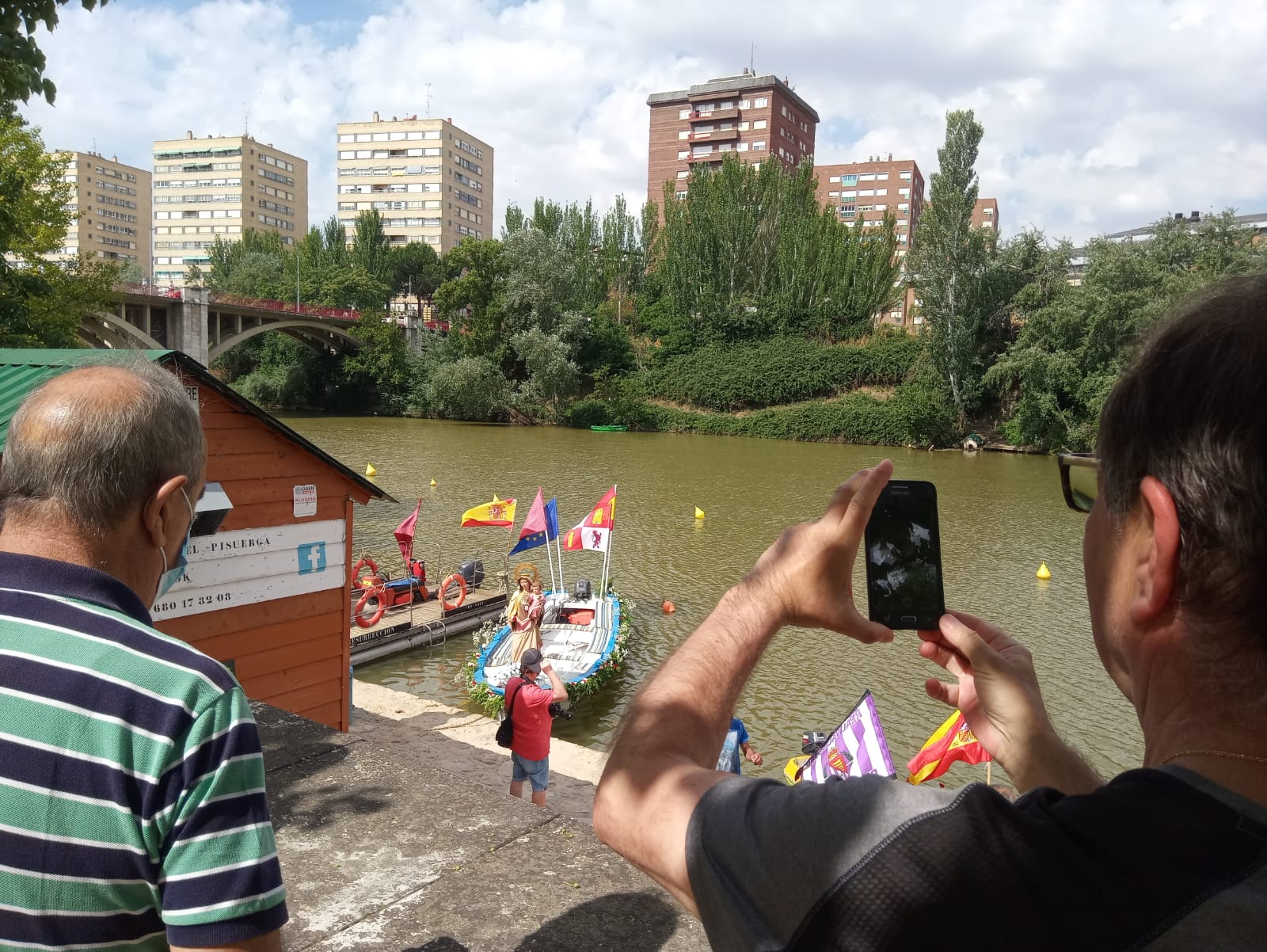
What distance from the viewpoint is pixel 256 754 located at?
1.19 m

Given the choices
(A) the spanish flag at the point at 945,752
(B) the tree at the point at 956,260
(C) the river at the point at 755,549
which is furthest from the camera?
(B) the tree at the point at 956,260

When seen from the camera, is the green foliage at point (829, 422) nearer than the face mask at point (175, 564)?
No

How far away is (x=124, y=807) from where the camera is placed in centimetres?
114

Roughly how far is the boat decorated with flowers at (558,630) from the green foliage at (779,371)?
3526 centimetres

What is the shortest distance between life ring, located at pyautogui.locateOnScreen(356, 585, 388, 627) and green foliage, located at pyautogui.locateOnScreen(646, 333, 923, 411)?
36.8 m

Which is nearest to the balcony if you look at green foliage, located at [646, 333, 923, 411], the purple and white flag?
green foliage, located at [646, 333, 923, 411]

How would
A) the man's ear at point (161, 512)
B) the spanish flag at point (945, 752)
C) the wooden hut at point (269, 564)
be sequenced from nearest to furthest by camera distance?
the man's ear at point (161, 512) < the spanish flag at point (945, 752) < the wooden hut at point (269, 564)

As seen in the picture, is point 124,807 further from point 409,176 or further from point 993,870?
point 409,176

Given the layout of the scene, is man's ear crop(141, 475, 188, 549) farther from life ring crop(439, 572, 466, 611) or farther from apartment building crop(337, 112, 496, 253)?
apartment building crop(337, 112, 496, 253)

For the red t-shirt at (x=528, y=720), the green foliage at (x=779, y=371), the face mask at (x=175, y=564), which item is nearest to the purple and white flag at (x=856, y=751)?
the red t-shirt at (x=528, y=720)

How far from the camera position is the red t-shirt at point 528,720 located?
6.75m

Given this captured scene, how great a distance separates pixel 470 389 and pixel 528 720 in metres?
40.0

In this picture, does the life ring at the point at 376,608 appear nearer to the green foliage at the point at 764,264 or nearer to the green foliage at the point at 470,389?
the green foliage at the point at 470,389

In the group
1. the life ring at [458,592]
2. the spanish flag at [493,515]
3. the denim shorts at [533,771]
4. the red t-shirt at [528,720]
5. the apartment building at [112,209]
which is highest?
the apartment building at [112,209]
